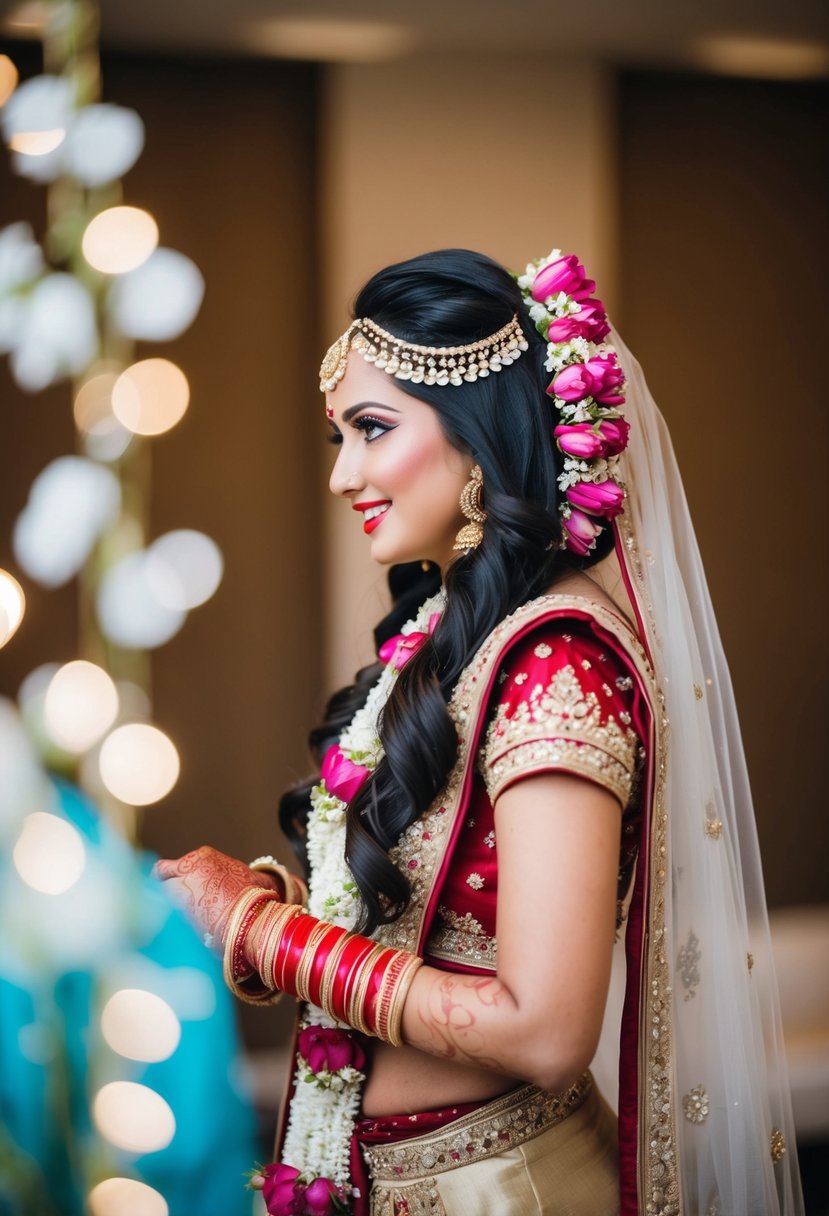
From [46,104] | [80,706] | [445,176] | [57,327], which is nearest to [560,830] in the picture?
[80,706]

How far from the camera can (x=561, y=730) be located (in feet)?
3.31

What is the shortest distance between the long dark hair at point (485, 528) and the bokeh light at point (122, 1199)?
60.0 inches

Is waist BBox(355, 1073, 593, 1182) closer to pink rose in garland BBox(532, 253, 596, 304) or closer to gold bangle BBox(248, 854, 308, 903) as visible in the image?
gold bangle BBox(248, 854, 308, 903)

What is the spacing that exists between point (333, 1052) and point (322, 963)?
230mm

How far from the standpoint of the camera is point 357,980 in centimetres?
103

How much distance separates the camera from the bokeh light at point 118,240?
2.57 meters

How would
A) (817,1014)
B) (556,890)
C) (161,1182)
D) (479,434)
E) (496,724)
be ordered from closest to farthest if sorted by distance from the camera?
(556,890)
(496,724)
(479,434)
(161,1182)
(817,1014)

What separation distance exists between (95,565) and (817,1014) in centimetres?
250

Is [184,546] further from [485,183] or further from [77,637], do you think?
[485,183]

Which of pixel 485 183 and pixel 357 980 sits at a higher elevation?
pixel 485 183

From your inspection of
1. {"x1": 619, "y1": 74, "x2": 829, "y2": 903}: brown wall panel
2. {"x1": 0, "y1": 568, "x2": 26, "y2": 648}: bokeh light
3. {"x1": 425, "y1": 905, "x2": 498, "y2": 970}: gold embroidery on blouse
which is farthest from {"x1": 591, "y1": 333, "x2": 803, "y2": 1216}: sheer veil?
{"x1": 619, "y1": 74, "x2": 829, "y2": 903}: brown wall panel

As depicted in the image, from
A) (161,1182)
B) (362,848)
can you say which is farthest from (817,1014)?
(362,848)

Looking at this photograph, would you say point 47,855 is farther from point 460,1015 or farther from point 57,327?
point 460,1015

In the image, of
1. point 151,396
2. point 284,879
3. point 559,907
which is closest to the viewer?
point 559,907
